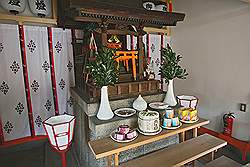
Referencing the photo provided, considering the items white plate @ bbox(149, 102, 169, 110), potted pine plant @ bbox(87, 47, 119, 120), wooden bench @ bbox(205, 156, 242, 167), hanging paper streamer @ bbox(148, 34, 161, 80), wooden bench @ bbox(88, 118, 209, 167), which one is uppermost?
hanging paper streamer @ bbox(148, 34, 161, 80)

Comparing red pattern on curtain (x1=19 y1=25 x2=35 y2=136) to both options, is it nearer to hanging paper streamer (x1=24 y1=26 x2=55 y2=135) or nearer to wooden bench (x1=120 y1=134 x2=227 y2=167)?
hanging paper streamer (x1=24 y1=26 x2=55 y2=135)

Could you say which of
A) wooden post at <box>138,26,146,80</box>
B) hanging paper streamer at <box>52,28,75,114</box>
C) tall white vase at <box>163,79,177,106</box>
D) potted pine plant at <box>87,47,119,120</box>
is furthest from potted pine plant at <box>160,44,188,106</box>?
hanging paper streamer at <box>52,28,75,114</box>

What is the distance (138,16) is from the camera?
1.70 meters

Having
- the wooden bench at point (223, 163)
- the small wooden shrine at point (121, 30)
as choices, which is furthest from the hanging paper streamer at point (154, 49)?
the wooden bench at point (223, 163)

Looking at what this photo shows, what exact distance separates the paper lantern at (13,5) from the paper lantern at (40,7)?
122 mm

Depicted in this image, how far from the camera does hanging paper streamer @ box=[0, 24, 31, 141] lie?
6.99ft

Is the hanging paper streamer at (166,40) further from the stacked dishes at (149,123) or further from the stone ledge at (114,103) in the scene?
the stacked dishes at (149,123)

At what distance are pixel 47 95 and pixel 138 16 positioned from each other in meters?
1.62

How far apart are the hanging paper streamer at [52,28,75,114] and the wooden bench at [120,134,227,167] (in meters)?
1.50

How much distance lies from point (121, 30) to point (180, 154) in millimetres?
1285

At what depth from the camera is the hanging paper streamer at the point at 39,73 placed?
2.28m

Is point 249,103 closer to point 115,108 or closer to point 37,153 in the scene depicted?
point 115,108

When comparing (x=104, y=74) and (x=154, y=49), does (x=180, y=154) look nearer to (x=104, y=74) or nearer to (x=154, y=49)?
(x=104, y=74)

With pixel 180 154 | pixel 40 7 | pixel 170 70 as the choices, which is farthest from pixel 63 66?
pixel 180 154
